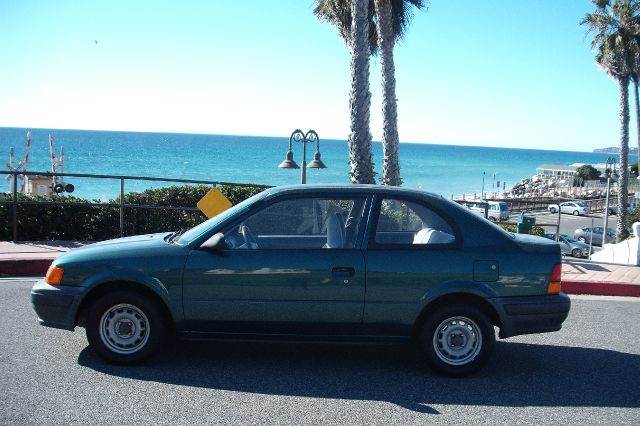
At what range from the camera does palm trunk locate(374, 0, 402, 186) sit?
19.8m

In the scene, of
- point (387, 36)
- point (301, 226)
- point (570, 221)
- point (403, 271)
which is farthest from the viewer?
point (570, 221)

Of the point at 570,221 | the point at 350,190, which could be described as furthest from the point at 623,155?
the point at 350,190

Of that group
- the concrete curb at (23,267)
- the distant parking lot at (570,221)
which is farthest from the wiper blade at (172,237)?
the distant parking lot at (570,221)

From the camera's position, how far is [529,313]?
5750mm

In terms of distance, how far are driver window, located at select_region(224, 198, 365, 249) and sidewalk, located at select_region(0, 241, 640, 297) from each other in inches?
192

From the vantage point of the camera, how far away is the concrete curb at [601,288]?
9516mm

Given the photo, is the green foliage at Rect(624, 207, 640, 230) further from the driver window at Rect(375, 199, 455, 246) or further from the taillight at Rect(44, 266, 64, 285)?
the taillight at Rect(44, 266, 64, 285)

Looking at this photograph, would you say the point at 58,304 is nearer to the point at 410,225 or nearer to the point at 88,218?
the point at 410,225

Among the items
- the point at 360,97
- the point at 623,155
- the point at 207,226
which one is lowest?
the point at 207,226

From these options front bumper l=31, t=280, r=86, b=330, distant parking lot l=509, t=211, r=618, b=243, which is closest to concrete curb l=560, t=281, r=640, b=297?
front bumper l=31, t=280, r=86, b=330

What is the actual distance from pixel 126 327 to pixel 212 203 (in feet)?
15.5

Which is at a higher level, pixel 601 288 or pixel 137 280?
pixel 137 280

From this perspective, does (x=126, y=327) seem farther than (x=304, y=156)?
No

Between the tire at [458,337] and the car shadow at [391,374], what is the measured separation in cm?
13
